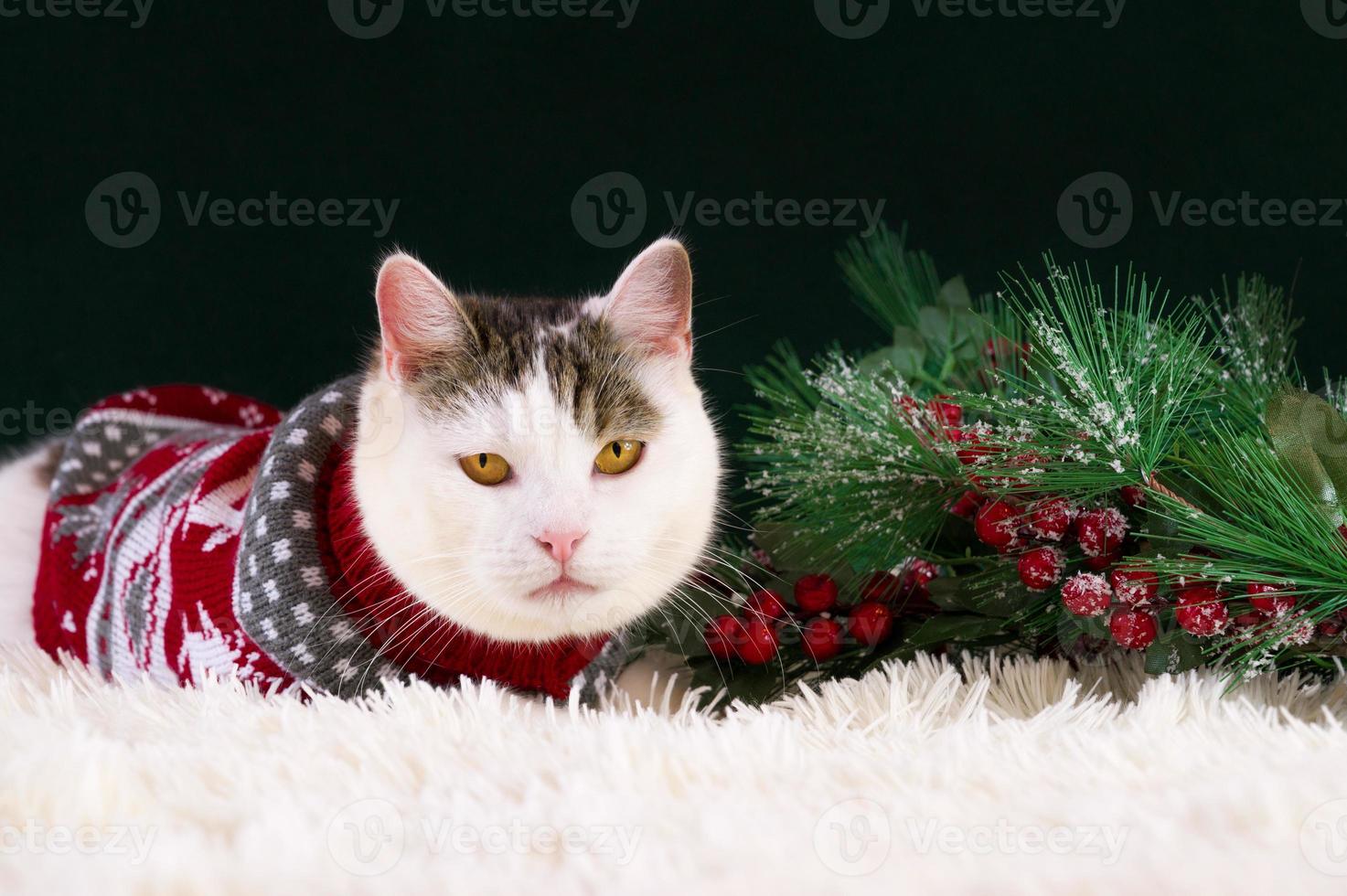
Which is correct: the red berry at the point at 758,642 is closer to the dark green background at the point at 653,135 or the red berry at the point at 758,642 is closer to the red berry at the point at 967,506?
the red berry at the point at 967,506

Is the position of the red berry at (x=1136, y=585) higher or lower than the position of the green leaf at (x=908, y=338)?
lower

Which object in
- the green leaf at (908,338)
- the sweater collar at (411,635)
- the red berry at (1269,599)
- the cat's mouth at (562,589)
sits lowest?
the sweater collar at (411,635)

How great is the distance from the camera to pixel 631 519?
114 cm

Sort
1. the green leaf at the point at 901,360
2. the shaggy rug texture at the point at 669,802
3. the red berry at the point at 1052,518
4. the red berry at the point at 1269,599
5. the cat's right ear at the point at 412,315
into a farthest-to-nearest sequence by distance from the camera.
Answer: the green leaf at the point at 901,360 → the cat's right ear at the point at 412,315 → the red berry at the point at 1052,518 → the red berry at the point at 1269,599 → the shaggy rug texture at the point at 669,802

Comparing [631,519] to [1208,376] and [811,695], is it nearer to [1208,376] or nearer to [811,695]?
[811,695]

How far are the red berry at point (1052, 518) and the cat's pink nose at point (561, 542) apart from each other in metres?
0.42

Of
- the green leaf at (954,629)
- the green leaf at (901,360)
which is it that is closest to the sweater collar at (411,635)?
the green leaf at (954,629)

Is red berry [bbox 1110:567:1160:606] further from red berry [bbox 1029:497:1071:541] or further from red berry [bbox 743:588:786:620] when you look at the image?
red berry [bbox 743:588:786:620]

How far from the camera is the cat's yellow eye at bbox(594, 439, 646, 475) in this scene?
1.19m

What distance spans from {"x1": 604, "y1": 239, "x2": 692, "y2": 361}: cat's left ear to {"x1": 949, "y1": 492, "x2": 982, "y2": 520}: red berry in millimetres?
341

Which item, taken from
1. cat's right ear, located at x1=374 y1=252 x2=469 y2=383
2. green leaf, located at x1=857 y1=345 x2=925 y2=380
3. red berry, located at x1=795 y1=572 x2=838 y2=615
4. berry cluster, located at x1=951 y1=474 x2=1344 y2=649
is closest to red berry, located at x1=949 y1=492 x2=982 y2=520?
berry cluster, located at x1=951 y1=474 x2=1344 y2=649

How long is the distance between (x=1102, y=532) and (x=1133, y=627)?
0.09 m

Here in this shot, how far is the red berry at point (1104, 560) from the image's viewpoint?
3.44ft

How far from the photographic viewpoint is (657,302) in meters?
1.26
